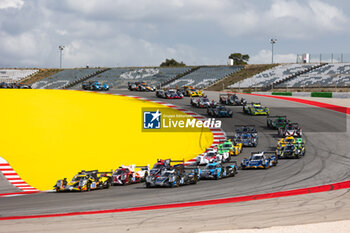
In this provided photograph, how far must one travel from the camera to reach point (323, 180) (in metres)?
26.0

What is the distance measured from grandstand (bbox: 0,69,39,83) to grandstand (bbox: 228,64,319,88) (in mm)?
53545

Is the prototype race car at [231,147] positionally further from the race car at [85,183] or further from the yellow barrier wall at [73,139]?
the race car at [85,183]

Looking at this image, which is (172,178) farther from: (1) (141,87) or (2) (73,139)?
(1) (141,87)

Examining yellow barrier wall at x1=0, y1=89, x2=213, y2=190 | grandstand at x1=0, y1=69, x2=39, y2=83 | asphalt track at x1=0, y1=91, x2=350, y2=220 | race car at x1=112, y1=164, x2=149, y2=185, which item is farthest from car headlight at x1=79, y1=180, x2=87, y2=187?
grandstand at x1=0, y1=69, x2=39, y2=83

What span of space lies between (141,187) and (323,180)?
9.54 metres

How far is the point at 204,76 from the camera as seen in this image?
98375mm

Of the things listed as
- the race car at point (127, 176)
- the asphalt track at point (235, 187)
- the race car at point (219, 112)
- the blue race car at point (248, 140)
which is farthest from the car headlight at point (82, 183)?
the race car at point (219, 112)

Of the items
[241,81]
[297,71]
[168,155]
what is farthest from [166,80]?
[168,155]

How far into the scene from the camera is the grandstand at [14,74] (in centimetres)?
11456

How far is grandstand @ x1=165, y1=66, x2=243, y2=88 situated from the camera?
93.8 meters

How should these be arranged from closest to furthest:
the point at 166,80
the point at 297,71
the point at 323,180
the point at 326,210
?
1. the point at 326,210
2. the point at 323,180
3. the point at 297,71
4. the point at 166,80

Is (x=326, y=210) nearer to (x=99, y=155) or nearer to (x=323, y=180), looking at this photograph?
(x=323, y=180)

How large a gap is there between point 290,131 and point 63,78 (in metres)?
75.9

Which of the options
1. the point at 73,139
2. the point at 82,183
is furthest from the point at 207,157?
the point at 82,183
